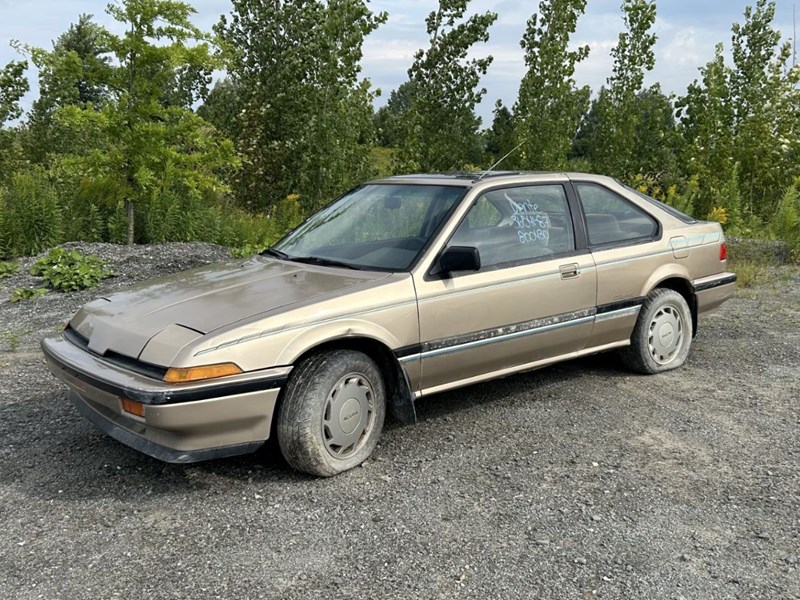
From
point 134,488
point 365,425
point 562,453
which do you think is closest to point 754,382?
point 562,453

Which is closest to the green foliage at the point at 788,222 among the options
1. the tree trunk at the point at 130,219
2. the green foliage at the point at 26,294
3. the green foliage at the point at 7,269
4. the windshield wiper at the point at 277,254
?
the windshield wiper at the point at 277,254

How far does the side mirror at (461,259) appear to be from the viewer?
13.8ft

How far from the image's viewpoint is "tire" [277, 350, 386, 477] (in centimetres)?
371

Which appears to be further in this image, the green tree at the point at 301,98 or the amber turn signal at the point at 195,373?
the green tree at the point at 301,98

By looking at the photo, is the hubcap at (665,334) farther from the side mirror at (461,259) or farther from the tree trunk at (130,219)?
the tree trunk at (130,219)

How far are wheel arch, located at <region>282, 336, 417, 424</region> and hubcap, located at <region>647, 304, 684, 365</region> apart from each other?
2334mm

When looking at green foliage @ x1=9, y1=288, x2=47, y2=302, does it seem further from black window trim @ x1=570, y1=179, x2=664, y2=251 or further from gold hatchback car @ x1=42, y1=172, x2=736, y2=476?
black window trim @ x1=570, y1=179, x2=664, y2=251

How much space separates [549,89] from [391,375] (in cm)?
1109

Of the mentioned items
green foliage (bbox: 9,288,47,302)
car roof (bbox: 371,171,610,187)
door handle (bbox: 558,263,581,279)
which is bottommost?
green foliage (bbox: 9,288,47,302)

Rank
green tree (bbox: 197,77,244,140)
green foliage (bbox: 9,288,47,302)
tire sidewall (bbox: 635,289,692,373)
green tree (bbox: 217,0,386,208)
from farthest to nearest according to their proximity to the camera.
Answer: green tree (bbox: 197,77,244,140) → green tree (bbox: 217,0,386,208) → green foliage (bbox: 9,288,47,302) → tire sidewall (bbox: 635,289,692,373)

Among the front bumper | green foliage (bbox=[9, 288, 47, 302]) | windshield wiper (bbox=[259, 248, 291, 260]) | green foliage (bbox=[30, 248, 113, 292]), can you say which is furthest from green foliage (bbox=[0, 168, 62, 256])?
the front bumper

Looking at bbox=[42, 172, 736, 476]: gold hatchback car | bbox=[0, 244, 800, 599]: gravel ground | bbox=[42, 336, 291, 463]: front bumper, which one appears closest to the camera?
bbox=[0, 244, 800, 599]: gravel ground

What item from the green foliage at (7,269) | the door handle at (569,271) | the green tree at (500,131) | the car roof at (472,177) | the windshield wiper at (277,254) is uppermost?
the green tree at (500,131)

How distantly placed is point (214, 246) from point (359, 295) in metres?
6.39
